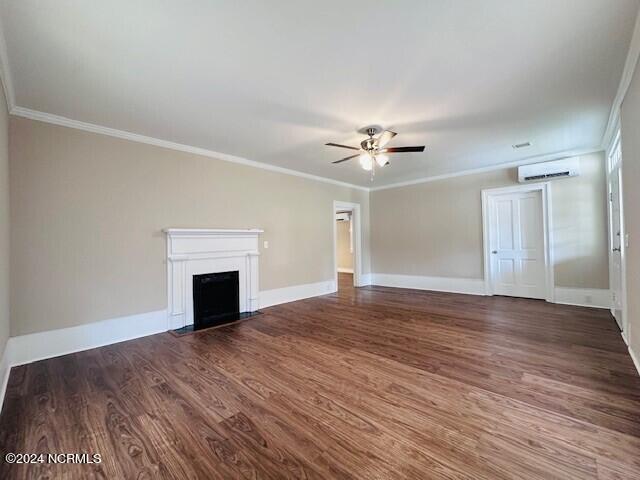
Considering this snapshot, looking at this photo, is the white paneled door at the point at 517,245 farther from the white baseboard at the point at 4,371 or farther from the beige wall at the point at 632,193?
the white baseboard at the point at 4,371

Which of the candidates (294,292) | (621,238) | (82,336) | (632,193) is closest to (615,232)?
(621,238)

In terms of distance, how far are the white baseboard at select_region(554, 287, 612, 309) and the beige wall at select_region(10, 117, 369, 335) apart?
18.2 feet

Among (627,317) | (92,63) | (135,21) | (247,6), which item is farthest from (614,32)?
(92,63)

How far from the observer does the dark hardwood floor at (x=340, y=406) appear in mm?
1499

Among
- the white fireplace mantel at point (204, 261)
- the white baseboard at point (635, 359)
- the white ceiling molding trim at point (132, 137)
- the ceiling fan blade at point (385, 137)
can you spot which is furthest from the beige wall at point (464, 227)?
the white fireplace mantel at point (204, 261)

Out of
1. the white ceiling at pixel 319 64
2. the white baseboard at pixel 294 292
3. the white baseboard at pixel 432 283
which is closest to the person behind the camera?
the white ceiling at pixel 319 64

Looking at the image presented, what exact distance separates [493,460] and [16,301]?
425 centimetres

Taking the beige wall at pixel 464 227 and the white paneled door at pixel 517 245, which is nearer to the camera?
the beige wall at pixel 464 227

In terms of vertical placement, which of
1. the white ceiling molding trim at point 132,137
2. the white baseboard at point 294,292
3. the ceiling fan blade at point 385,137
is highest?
the white ceiling molding trim at point 132,137

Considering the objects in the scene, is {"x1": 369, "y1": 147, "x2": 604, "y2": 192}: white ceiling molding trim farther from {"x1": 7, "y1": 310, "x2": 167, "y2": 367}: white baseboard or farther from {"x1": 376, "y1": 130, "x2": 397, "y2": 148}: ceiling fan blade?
{"x1": 7, "y1": 310, "x2": 167, "y2": 367}: white baseboard

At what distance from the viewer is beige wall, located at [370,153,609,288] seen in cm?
455

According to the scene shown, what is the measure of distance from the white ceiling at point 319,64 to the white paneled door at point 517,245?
1.81 m

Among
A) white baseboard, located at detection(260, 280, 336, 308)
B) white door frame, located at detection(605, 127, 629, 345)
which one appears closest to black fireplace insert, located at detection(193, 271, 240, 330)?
white baseboard, located at detection(260, 280, 336, 308)

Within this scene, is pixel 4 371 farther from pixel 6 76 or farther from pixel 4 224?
pixel 6 76
